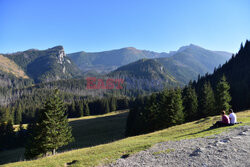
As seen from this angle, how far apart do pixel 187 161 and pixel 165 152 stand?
2396mm

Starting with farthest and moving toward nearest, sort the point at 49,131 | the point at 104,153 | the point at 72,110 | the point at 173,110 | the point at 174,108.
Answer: the point at 72,110, the point at 174,108, the point at 173,110, the point at 49,131, the point at 104,153

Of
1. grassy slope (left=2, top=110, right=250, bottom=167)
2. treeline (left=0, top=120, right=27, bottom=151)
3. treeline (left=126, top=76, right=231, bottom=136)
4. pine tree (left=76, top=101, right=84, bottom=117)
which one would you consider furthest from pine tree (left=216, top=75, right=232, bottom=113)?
pine tree (left=76, top=101, right=84, bottom=117)

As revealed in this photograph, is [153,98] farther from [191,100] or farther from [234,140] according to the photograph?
[234,140]

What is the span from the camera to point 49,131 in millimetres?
28594

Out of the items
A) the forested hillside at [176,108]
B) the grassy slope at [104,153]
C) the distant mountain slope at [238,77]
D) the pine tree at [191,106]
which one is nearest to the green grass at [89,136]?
the forested hillside at [176,108]

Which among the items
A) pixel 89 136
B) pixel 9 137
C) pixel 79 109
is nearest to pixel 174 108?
pixel 89 136

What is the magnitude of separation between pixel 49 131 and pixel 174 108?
33.2 meters

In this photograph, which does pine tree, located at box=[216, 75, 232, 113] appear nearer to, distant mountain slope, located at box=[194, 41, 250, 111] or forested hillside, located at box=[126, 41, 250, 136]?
forested hillside, located at box=[126, 41, 250, 136]

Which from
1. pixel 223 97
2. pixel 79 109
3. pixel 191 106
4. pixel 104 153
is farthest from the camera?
pixel 79 109

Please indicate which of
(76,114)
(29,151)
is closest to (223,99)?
(29,151)

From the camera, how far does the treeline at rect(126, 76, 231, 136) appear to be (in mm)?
44719

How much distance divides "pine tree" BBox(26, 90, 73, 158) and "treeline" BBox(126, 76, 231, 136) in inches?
1066

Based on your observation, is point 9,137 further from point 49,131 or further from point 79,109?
point 79,109

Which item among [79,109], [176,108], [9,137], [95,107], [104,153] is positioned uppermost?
[104,153]
